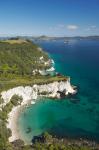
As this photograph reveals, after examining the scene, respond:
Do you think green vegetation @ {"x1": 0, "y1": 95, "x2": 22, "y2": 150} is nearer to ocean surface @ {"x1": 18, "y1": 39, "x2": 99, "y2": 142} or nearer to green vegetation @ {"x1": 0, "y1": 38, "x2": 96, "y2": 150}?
green vegetation @ {"x1": 0, "y1": 38, "x2": 96, "y2": 150}

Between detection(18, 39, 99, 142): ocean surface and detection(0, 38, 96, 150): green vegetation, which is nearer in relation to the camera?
detection(0, 38, 96, 150): green vegetation

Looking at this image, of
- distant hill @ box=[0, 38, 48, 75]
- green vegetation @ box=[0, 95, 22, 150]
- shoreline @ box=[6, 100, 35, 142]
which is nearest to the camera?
green vegetation @ box=[0, 95, 22, 150]

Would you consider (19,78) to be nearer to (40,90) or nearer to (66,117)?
(40,90)

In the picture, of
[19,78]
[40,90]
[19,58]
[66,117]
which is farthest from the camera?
[19,58]

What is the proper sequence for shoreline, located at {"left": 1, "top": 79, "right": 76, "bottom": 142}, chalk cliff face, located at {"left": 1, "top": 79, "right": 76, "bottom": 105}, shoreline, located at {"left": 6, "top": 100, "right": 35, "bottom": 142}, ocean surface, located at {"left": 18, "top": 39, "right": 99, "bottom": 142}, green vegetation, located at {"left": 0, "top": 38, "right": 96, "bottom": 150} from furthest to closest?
chalk cliff face, located at {"left": 1, "top": 79, "right": 76, "bottom": 105}, shoreline, located at {"left": 1, "top": 79, "right": 76, "bottom": 142}, ocean surface, located at {"left": 18, "top": 39, "right": 99, "bottom": 142}, shoreline, located at {"left": 6, "top": 100, "right": 35, "bottom": 142}, green vegetation, located at {"left": 0, "top": 38, "right": 96, "bottom": 150}

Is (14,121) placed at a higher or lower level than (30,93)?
lower

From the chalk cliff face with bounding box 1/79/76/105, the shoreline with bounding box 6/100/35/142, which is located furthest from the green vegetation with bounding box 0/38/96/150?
the chalk cliff face with bounding box 1/79/76/105

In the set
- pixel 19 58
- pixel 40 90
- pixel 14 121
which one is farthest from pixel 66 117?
pixel 19 58

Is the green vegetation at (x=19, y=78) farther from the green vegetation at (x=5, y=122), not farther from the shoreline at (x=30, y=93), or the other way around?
the shoreline at (x=30, y=93)
